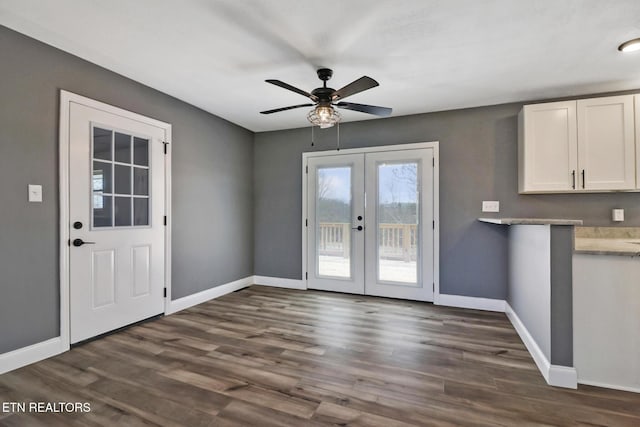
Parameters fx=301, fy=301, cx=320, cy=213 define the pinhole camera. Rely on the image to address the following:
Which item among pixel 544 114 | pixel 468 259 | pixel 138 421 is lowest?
pixel 138 421

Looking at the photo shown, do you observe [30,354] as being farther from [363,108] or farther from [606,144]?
[606,144]

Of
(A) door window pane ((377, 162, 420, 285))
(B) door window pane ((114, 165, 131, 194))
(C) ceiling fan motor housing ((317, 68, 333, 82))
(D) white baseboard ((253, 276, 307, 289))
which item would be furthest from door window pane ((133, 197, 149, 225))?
(A) door window pane ((377, 162, 420, 285))

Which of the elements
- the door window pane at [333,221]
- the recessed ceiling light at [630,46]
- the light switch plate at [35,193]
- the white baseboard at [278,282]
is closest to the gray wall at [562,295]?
the recessed ceiling light at [630,46]

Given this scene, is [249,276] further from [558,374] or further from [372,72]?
[558,374]

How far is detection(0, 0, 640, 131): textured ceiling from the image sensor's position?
200 cm

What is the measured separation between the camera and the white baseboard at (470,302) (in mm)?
3711

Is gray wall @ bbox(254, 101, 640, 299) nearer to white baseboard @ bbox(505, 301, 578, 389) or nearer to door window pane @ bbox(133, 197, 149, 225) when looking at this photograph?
white baseboard @ bbox(505, 301, 578, 389)

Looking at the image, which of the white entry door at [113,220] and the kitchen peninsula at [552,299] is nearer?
the kitchen peninsula at [552,299]

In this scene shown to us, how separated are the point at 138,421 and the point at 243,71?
2850mm

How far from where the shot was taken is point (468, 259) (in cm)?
385

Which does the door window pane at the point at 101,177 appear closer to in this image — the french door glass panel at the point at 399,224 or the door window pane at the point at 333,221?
the door window pane at the point at 333,221

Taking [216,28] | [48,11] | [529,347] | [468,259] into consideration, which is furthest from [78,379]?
[468,259]

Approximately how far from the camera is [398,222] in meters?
4.15

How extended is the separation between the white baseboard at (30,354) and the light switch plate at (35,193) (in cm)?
115
